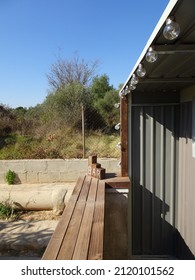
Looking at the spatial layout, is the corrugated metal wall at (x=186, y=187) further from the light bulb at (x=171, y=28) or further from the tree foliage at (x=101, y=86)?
the tree foliage at (x=101, y=86)

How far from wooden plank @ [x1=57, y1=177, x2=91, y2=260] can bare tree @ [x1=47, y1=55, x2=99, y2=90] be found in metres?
13.4

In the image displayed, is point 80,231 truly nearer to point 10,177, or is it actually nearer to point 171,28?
point 171,28

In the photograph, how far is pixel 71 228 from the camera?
194 centimetres

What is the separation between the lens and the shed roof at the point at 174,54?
3.84 ft

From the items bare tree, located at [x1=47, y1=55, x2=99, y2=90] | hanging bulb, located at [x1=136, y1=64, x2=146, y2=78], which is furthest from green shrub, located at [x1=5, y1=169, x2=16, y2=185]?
bare tree, located at [x1=47, y1=55, x2=99, y2=90]

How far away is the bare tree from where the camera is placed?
611 inches

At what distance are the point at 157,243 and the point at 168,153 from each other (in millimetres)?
1309

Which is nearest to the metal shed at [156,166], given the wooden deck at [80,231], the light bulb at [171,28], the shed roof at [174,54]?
the shed roof at [174,54]

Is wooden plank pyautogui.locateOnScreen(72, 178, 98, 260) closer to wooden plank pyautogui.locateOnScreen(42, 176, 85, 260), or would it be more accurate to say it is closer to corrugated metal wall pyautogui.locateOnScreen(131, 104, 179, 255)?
wooden plank pyautogui.locateOnScreen(42, 176, 85, 260)

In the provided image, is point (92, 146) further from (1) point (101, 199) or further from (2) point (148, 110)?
(1) point (101, 199)

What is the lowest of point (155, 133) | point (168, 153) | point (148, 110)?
point (168, 153)

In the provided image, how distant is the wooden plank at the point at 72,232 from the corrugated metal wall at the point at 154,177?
117 cm
